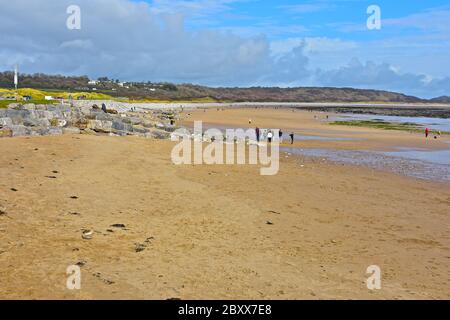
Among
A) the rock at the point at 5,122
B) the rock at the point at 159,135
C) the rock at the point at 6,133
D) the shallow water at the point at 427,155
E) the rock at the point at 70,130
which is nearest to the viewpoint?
the rock at the point at 6,133

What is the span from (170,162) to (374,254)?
10551 millimetres

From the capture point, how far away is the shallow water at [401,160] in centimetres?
2159

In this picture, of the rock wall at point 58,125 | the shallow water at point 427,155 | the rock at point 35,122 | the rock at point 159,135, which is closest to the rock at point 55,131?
the rock wall at point 58,125

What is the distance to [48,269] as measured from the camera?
687cm

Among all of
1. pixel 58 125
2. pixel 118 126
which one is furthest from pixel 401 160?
pixel 58 125

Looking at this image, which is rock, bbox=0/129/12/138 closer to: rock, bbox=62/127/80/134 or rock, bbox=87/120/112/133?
rock, bbox=62/127/80/134

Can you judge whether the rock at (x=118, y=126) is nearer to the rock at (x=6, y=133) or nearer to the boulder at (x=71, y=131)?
the boulder at (x=71, y=131)

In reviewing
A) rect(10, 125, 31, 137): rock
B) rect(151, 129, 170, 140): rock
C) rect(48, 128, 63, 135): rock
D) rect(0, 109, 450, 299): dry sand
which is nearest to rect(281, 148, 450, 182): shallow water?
rect(0, 109, 450, 299): dry sand

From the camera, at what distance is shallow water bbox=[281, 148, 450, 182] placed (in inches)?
850

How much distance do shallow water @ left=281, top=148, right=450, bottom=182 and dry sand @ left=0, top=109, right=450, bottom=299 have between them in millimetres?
4311

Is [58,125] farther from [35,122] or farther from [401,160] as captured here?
[401,160]

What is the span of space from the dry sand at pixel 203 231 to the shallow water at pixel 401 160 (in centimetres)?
431

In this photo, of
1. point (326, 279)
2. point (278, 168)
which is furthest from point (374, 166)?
point (326, 279)
